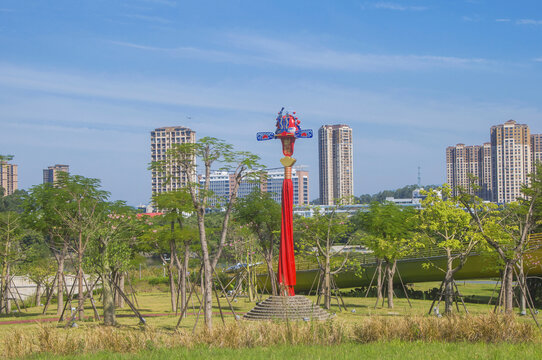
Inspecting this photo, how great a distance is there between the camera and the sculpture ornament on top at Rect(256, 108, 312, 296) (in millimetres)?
22062

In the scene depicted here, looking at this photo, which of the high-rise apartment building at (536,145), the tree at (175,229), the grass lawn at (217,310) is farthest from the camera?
the high-rise apartment building at (536,145)

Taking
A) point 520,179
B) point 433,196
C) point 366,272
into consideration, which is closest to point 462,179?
point 520,179

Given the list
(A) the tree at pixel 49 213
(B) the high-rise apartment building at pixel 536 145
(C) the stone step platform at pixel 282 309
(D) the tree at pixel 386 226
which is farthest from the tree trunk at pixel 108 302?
(B) the high-rise apartment building at pixel 536 145

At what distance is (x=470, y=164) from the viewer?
153m

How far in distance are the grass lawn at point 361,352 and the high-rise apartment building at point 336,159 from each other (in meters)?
146

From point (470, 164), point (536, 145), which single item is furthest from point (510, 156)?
point (536, 145)

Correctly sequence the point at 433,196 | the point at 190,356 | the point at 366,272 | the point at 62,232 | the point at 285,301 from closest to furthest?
1. the point at 190,356
2. the point at 285,301
3. the point at 433,196
4. the point at 62,232
5. the point at 366,272

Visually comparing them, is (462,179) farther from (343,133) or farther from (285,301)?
(285,301)

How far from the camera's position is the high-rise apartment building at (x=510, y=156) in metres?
137

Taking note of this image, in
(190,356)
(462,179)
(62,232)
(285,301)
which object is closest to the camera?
(190,356)

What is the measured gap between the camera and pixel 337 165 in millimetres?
161125

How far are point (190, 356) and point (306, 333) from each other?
9.34ft

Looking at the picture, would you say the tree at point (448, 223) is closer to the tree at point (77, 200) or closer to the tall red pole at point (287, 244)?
the tall red pole at point (287, 244)

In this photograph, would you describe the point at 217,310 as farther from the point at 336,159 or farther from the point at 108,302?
the point at 336,159
